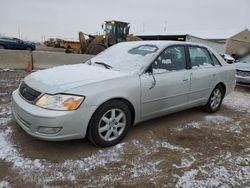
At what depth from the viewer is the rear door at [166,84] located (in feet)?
12.3

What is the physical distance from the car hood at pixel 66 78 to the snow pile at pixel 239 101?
12.8 feet

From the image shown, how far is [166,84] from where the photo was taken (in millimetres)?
3947

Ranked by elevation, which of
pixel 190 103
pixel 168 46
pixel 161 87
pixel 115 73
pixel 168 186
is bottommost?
pixel 168 186

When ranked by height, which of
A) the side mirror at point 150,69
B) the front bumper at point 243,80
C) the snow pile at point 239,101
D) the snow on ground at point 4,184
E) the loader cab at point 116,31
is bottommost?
the snow pile at point 239,101

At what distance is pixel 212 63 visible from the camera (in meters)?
5.11

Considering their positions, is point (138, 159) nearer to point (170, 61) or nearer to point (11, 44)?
point (170, 61)

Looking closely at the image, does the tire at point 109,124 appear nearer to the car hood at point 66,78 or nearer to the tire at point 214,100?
the car hood at point 66,78

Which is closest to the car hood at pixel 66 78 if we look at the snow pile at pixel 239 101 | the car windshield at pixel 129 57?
the car windshield at pixel 129 57

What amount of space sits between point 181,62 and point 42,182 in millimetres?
3015

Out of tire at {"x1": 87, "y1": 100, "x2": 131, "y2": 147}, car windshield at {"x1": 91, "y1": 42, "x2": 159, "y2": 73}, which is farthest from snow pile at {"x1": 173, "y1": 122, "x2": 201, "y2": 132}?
car windshield at {"x1": 91, "y1": 42, "x2": 159, "y2": 73}

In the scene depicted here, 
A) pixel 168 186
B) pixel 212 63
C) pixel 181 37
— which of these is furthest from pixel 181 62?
pixel 181 37

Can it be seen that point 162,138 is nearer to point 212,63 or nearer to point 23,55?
point 212,63

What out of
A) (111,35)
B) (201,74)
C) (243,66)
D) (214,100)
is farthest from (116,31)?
(201,74)

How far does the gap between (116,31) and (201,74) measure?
12.8 metres
